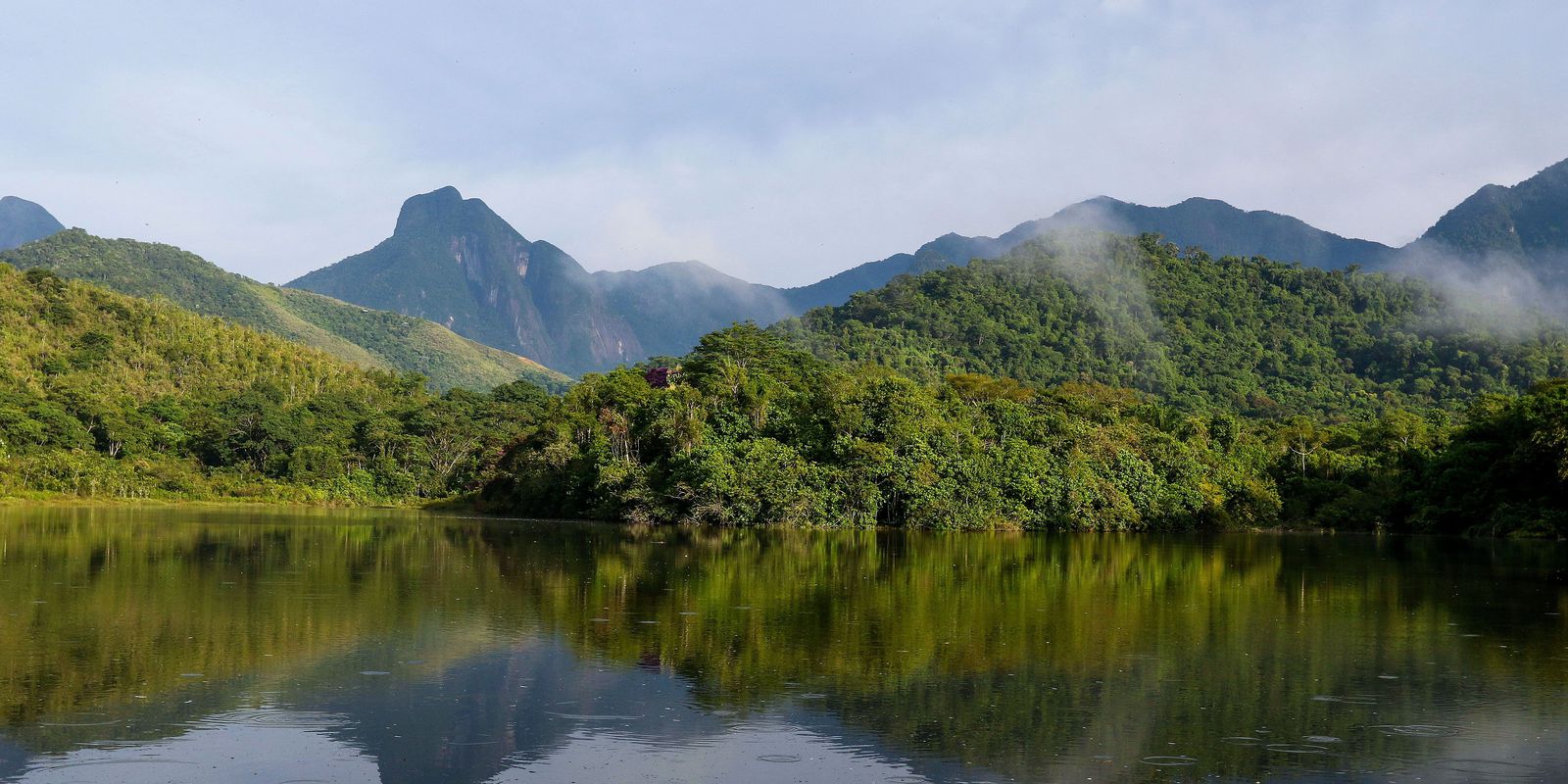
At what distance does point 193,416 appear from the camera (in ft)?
265

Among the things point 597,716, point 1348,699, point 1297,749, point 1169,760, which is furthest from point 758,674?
point 1348,699

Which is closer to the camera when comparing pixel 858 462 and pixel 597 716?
pixel 597 716

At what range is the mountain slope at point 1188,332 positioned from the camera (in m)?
111

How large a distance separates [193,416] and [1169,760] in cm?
8254

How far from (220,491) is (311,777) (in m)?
73.4

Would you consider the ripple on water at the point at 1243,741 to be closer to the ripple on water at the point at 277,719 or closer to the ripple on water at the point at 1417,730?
the ripple on water at the point at 1417,730

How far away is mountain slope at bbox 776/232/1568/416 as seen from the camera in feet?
364

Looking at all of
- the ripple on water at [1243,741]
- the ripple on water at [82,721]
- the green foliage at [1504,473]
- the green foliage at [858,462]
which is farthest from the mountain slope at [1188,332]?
the ripple on water at [82,721]

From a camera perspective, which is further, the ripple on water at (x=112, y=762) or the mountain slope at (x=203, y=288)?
the mountain slope at (x=203, y=288)

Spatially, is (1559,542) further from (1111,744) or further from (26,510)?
(26,510)

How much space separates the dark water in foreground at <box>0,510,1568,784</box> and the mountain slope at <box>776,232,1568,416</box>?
273 ft

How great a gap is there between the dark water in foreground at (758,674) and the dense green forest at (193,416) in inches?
1924

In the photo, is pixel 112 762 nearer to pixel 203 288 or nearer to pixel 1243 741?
pixel 1243 741

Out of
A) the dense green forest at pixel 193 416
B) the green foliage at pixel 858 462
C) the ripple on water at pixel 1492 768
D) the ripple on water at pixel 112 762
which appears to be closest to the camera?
the ripple on water at pixel 112 762
